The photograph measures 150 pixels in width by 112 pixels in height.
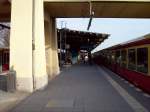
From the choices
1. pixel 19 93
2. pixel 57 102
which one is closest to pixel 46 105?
pixel 57 102

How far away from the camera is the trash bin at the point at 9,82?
58.2 ft

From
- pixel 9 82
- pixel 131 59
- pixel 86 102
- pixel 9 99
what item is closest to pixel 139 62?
pixel 131 59

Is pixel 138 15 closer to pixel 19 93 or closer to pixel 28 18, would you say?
pixel 28 18

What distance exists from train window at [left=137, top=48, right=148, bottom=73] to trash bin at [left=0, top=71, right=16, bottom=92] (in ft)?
19.0

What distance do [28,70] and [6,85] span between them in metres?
1.32

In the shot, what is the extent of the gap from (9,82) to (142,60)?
6.02 m

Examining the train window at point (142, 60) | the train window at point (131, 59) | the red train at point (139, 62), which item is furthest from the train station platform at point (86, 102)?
the train window at point (131, 59)

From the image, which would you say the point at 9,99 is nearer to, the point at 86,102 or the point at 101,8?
the point at 86,102

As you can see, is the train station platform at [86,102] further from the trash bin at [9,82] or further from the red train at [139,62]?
the trash bin at [9,82]

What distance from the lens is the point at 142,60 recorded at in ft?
59.7

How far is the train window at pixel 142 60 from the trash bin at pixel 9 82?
19.0ft

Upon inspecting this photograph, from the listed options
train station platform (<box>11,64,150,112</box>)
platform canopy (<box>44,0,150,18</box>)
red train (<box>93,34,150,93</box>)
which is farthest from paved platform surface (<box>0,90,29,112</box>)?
platform canopy (<box>44,0,150,18</box>)

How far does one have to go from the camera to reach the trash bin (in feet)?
58.2

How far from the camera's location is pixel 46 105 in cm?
1352
